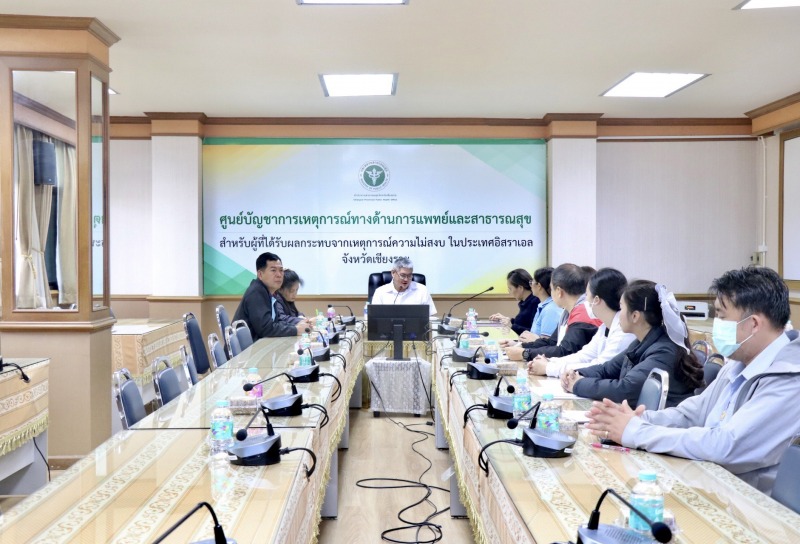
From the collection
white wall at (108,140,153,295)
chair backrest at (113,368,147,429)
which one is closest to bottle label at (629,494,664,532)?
chair backrest at (113,368,147,429)

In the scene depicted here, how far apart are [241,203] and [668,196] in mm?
4746

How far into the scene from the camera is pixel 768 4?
4.46 meters

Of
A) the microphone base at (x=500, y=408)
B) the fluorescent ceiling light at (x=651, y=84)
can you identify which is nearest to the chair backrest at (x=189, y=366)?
the microphone base at (x=500, y=408)

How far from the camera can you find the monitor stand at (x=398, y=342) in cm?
545

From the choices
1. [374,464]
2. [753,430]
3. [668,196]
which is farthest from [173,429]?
[668,196]

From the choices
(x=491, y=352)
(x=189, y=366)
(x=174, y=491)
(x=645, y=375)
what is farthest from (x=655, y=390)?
(x=189, y=366)

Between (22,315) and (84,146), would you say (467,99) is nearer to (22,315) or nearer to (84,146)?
(84,146)

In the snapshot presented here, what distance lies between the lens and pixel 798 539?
1.46 m

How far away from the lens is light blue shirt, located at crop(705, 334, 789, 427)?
206cm

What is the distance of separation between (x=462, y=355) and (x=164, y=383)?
1637 millimetres

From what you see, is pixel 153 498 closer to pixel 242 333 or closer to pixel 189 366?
pixel 189 366

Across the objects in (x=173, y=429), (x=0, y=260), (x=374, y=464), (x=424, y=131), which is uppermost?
(x=424, y=131)

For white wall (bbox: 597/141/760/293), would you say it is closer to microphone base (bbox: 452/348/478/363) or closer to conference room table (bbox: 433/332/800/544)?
microphone base (bbox: 452/348/478/363)

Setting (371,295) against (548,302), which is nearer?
(548,302)
